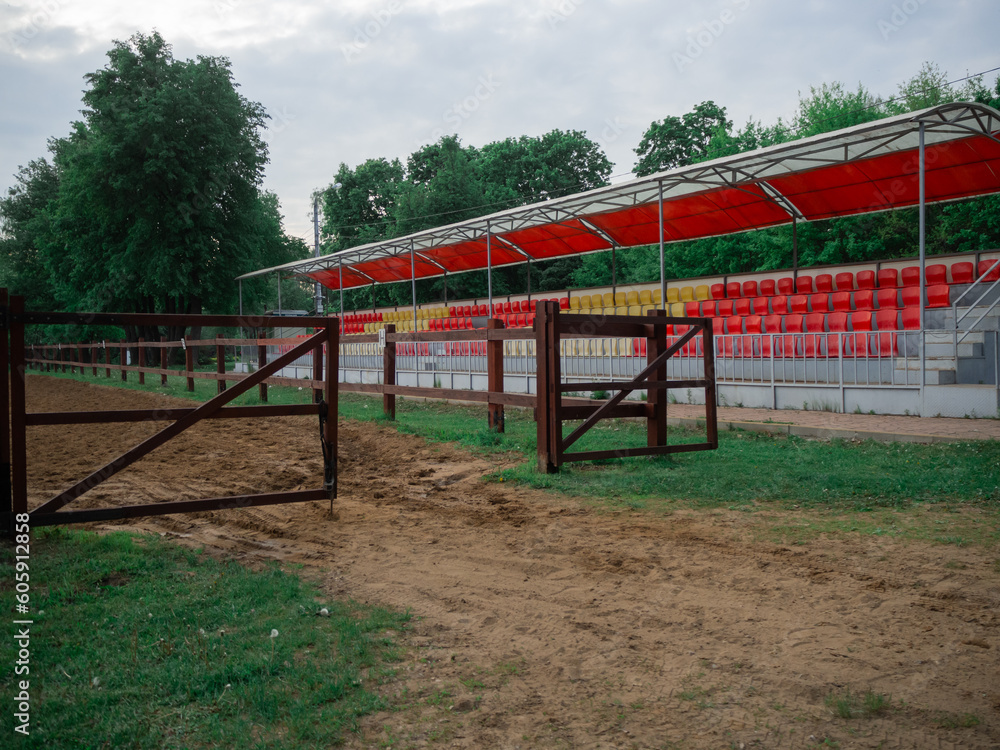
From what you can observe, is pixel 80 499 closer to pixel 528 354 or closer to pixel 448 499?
pixel 448 499

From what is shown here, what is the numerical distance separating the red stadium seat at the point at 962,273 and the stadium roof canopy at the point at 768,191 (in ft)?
5.42

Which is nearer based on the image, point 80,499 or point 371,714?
point 371,714

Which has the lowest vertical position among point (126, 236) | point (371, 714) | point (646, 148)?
point (371, 714)

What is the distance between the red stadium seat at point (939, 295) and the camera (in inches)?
636

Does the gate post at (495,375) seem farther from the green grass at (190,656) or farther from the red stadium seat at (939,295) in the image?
the red stadium seat at (939,295)

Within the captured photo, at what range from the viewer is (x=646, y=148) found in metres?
57.9

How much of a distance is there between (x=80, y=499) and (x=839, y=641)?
6511mm

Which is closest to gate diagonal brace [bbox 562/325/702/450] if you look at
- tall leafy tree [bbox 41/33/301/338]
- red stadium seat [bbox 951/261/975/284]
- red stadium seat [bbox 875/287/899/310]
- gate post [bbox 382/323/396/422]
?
gate post [bbox 382/323/396/422]

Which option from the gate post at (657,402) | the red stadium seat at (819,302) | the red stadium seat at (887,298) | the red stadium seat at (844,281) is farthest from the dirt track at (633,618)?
the red stadium seat at (844,281)

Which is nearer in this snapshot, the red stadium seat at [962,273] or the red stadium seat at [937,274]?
the red stadium seat at [962,273]

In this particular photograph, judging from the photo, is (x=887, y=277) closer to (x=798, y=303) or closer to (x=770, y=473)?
(x=798, y=303)

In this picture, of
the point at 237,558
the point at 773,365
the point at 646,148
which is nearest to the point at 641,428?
the point at 773,365

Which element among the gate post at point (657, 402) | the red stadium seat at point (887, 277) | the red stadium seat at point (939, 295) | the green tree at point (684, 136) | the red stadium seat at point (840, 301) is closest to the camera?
the gate post at point (657, 402)

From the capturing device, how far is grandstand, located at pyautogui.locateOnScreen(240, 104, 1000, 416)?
1268 cm
